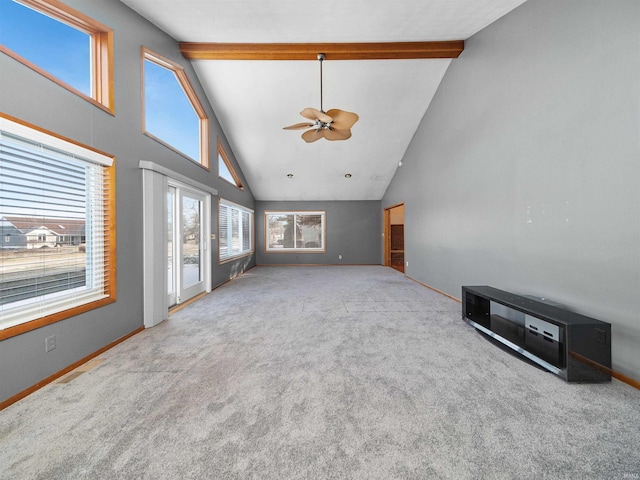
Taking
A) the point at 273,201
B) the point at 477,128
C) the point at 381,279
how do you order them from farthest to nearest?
the point at 273,201 → the point at 381,279 → the point at 477,128

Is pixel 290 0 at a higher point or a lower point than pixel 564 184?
higher

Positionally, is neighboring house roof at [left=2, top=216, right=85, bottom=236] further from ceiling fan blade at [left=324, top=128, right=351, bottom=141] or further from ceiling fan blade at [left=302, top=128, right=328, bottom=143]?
ceiling fan blade at [left=324, top=128, right=351, bottom=141]

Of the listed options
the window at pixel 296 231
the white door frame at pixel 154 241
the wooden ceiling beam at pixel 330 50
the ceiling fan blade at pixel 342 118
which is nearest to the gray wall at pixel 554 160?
the wooden ceiling beam at pixel 330 50

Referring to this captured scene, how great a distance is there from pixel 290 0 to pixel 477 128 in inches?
113

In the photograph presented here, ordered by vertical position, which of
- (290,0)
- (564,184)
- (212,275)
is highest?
(290,0)

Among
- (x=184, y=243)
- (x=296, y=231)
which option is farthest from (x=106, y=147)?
(x=296, y=231)

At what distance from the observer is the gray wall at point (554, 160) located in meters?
1.77

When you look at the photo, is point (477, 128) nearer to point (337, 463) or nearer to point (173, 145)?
point (337, 463)

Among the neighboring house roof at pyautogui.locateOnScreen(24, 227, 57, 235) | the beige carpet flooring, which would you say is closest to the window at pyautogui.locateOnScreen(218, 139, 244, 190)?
the neighboring house roof at pyautogui.locateOnScreen(24, 227, 57, 235)

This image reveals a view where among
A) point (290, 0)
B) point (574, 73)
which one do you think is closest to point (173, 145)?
point (290, 0)

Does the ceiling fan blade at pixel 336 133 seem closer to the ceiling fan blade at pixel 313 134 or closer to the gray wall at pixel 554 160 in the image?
the ceiling fan blade at pixel 313 134

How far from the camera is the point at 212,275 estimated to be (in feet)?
15.1

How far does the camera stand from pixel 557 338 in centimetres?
188

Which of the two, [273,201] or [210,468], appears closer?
[210,468]
